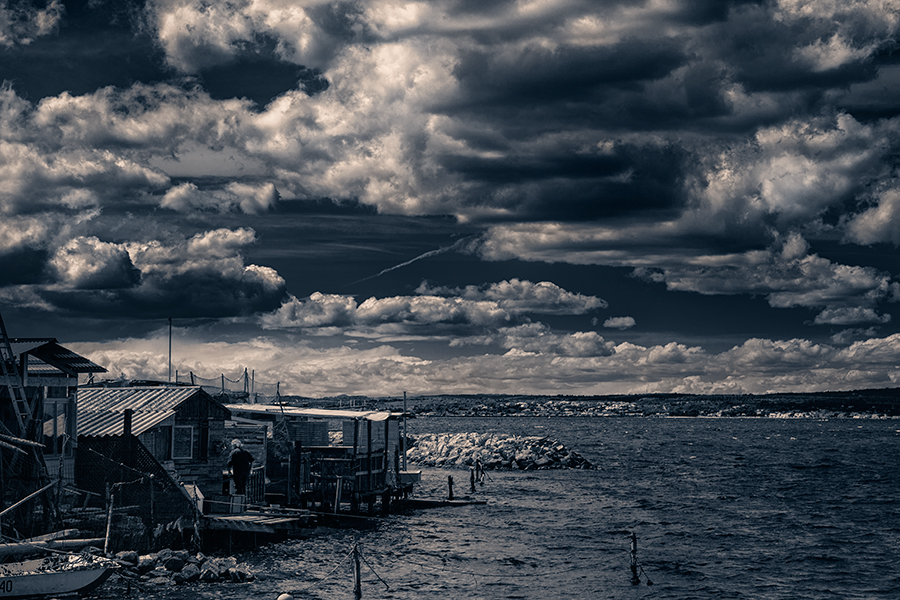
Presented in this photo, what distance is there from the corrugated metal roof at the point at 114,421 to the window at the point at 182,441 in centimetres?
116

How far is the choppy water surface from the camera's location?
32188mm

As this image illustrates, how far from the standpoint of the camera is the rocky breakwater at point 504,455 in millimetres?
87250

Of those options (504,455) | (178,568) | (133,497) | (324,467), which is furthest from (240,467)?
(504,455)

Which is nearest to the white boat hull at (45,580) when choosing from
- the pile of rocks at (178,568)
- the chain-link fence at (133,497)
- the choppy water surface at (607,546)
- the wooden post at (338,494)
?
the choppy water surface at (607,546)

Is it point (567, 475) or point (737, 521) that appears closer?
point (737, 521)

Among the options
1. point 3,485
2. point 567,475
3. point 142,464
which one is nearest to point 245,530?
point 142,464

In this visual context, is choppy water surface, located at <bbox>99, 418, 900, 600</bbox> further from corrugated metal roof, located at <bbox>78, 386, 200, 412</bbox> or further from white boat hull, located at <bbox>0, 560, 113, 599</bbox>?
corrugated metal roof, located at <bbox>78, 386, 200, 412</bbox>

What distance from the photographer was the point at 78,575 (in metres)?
24.7

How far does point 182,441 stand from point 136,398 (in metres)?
3.17

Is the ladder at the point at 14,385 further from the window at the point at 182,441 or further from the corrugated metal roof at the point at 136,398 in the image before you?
the window at the point at 182,441

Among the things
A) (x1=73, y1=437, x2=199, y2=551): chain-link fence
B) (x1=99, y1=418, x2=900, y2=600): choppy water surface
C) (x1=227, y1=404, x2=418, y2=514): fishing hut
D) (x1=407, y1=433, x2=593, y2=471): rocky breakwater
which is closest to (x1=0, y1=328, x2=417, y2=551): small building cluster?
(x1=73, y1=437, x2=199, y2=551): chain-link fence

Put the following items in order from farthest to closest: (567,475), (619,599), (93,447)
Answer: (567,475)
(93,447)
(619,599)

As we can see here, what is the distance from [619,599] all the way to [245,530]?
14546 mm

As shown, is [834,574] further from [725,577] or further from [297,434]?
[297,434]
